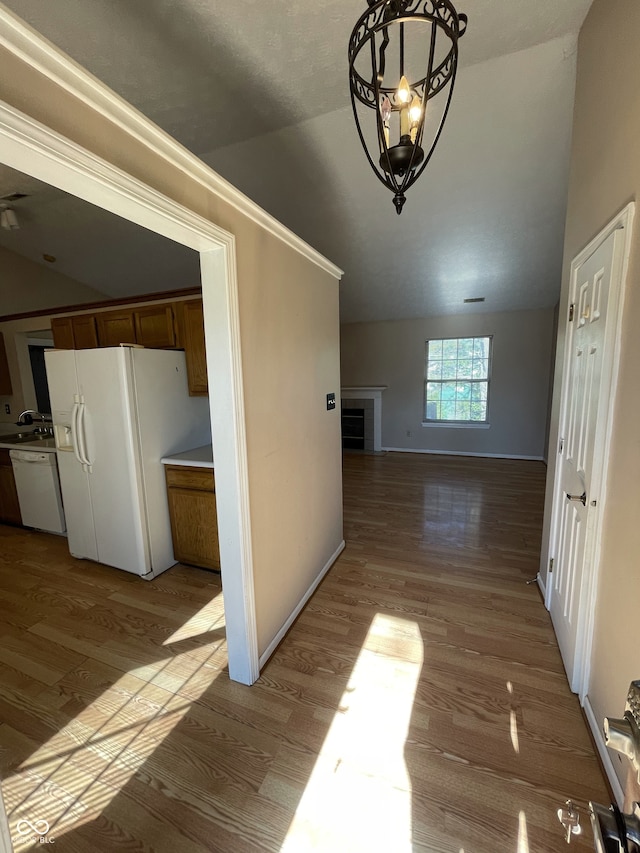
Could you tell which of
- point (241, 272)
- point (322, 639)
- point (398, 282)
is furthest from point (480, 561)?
point (398, 282)

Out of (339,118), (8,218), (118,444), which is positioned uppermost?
(339,118)

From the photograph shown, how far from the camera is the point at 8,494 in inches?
136

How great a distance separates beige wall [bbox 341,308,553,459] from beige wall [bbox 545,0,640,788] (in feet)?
14.2

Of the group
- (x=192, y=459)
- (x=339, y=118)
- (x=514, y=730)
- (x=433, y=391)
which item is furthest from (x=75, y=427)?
(x=433, y=391)

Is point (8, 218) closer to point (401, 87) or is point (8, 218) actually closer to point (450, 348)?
point (401, 87)

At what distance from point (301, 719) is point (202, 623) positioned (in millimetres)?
898

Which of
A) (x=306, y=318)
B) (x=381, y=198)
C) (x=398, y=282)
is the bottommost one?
(x=306, y=318)

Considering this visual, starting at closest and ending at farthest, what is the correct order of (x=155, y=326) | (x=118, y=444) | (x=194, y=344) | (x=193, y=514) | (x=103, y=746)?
(x=103, y=746)
(x=118, y=444)
(x=193, y=514)
(x=194, y=344)
(x=155, y=326)

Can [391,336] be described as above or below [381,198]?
below

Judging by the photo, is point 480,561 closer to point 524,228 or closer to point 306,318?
point 306,318

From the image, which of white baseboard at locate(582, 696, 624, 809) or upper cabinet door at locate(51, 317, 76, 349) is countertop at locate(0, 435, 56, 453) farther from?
white baseboard at locate(582, 696, 624, 809)

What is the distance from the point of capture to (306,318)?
87.6 inches

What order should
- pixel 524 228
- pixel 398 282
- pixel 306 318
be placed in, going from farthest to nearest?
pixel 398 282
pixel 524 228
pixel 306 318

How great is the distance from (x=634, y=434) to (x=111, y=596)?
300 cm
